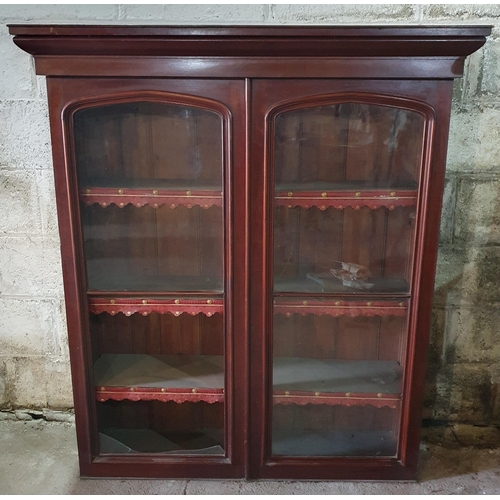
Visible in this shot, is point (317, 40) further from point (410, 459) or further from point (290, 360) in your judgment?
point (410, 459)

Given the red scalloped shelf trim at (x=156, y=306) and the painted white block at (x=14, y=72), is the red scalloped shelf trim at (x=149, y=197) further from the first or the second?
the painted white block at (x=14, y=72)

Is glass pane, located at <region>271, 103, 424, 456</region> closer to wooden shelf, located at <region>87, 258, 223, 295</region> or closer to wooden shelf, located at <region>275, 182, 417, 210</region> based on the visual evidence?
wooden shelf, located at <region>275, 182, 417, 210</region>

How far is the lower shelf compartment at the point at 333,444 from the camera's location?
1717 millimetres

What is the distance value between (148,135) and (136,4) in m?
0.52

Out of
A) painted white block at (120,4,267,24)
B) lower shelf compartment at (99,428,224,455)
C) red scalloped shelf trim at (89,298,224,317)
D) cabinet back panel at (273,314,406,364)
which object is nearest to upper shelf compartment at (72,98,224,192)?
red scalloped shelf trim at (89,298,224,317)

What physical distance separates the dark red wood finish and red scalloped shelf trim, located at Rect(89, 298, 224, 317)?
0.03m

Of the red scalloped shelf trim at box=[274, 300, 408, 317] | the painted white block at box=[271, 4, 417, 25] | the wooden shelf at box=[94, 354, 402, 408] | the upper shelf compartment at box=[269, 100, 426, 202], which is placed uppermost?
the painted white block at box=[271, 4, 417, 25]

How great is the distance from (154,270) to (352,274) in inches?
27.6

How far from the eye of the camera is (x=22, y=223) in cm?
188

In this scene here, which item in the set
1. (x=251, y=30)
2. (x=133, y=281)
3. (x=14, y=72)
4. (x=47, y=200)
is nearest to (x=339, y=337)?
(x=133, y=281)

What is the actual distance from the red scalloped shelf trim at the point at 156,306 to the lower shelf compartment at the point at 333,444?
54 cm

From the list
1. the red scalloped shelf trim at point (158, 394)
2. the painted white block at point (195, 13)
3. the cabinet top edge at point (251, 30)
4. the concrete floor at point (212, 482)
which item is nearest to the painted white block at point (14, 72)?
the painted white block at point (195, 13)

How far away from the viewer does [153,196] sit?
152 centimetres

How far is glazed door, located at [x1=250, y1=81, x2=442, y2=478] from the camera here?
1460 millimetres
